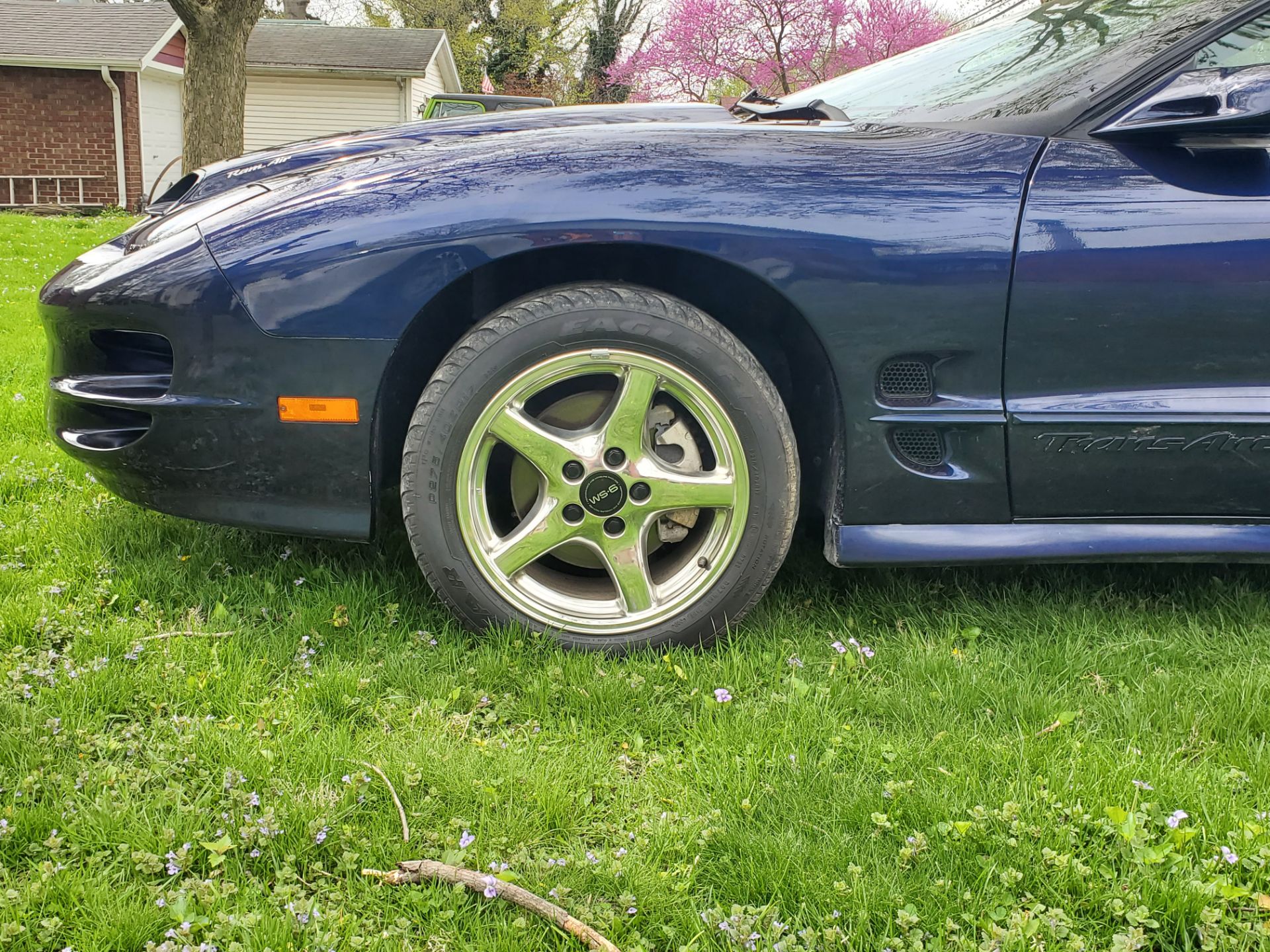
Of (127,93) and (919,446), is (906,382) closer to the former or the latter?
(919,446)

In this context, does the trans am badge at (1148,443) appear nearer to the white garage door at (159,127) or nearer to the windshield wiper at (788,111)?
the windshield wiper at (788,111)

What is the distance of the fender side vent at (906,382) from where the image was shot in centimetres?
195

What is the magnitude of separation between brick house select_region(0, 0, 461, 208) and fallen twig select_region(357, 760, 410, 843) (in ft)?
55.2

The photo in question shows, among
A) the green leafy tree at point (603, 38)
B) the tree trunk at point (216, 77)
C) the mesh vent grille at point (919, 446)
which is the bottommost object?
the mesh vent grille at point (919, 446)

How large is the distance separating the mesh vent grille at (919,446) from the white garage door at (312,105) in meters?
23.7

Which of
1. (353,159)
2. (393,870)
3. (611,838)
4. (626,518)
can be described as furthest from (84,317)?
(611,838)

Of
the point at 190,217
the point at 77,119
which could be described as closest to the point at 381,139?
the point at 190,217

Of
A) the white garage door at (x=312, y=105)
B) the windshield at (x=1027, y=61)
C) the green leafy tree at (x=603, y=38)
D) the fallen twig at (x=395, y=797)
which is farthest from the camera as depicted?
the green leafy tree at (x=603, y=38)

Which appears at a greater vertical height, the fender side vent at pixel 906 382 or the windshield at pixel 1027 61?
the windshield at pixel 1027 61

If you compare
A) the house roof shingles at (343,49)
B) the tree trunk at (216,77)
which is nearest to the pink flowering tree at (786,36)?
the house roof shingles at (343,49)

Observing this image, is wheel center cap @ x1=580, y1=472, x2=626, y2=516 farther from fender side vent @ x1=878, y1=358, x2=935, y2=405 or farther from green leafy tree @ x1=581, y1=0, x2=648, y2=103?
green leafy tree @ x1=581, y1=0, x2=648, y2=103

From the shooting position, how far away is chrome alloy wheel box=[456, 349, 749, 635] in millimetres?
1977

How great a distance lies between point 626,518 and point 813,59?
61.0ft

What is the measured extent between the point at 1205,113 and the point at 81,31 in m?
23.5
